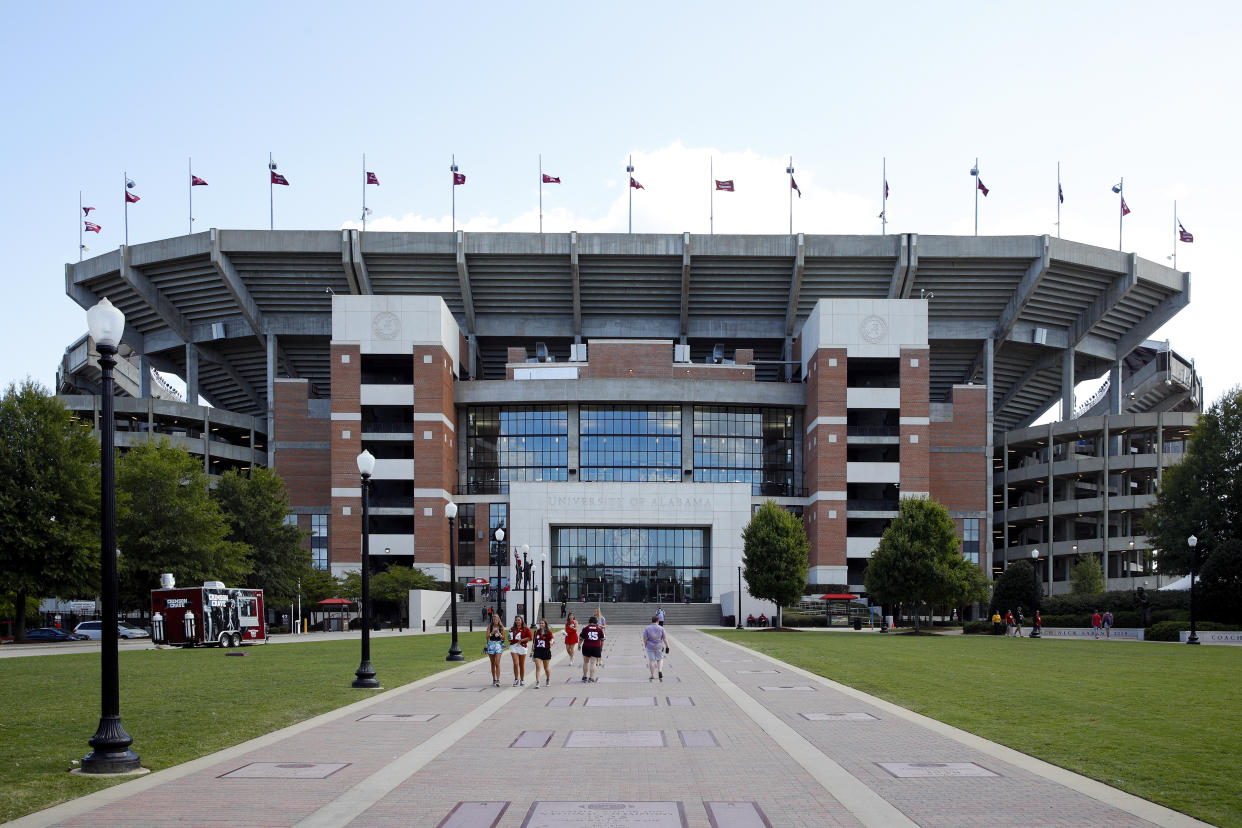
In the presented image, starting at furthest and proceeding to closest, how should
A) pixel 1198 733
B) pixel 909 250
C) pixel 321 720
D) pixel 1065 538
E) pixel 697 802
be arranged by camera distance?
pixel 1065 538 < pixel 909 250 < pixel 321 720 < pixel 1198 733 < pixel 697 802

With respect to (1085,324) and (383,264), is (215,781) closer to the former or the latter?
(383,264)

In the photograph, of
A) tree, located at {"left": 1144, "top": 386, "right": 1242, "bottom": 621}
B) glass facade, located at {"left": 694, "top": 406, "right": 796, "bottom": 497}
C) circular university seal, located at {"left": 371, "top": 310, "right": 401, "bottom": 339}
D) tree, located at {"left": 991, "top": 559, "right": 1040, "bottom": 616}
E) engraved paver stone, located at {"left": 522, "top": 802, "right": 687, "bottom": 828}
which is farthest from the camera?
glass facade, located at {"left": 694, "top": 406, "right": 796, "bottom": 497}

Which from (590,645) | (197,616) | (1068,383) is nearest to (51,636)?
(197,616)

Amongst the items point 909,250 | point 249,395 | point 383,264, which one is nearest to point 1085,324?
point 909,250

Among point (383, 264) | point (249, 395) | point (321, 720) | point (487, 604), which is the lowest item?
point (487, 604)

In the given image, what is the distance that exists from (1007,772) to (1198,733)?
5025 mm

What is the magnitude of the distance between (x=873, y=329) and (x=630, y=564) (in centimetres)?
2870

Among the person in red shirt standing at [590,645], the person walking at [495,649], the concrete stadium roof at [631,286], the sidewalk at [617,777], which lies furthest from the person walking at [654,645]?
the concrete stadium roof at [631,286]

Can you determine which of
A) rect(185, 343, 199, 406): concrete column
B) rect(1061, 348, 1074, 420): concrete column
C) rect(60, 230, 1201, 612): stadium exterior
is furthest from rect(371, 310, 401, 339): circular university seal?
rect(1061, 348, 1074, 420): concrete column

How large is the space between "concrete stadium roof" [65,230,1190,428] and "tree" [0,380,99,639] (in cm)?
3547

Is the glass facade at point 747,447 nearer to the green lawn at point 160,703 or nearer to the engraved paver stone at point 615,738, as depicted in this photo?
the green lawn at point 160,703

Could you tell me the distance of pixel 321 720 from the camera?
17250mm

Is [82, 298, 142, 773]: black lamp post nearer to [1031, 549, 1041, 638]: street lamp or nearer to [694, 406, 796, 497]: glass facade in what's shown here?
[1031, 549, 1041, 638]: street lamp

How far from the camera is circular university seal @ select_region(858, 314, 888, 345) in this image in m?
87.9
